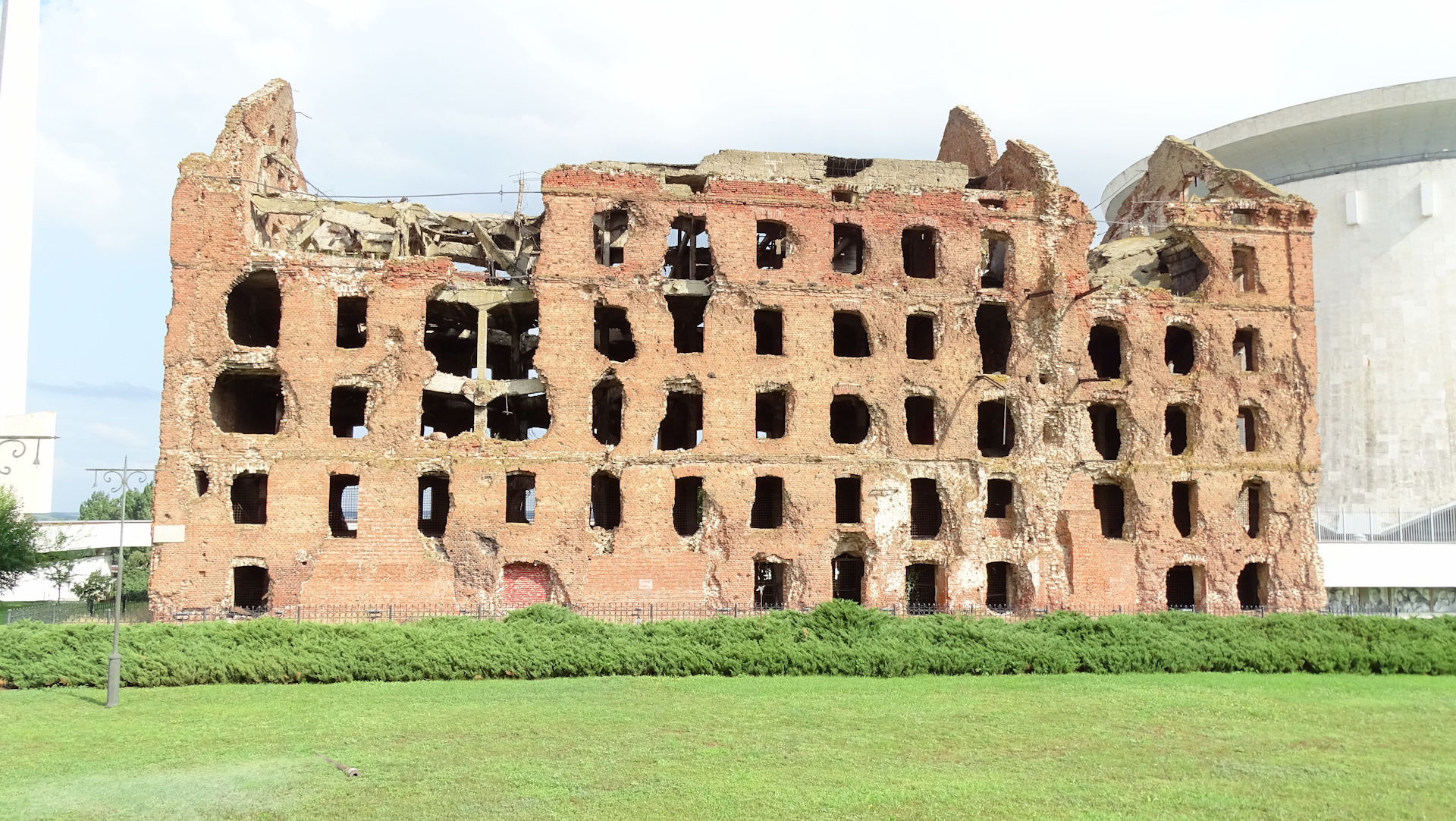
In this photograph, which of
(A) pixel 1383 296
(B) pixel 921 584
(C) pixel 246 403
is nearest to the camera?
(C) pixel 246 403

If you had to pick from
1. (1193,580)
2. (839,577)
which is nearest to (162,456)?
(839,577)

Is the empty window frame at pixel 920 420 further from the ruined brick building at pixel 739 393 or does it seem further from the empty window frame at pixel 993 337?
the empty window frame at pixel 993 337

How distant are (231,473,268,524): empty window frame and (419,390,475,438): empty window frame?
4733 millimetres

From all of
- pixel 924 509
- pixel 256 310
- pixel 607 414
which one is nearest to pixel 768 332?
pixel 607 414

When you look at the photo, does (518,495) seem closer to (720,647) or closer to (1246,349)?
(720,647)

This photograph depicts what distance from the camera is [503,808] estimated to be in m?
10.8

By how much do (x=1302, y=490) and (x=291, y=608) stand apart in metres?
27.5

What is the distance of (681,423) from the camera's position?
33.2m

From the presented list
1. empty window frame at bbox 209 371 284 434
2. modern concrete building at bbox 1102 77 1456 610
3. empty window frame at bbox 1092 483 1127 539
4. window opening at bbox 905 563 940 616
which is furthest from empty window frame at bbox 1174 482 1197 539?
empty window frame at bbox 209 371 284 434

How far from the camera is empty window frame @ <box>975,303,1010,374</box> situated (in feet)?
108

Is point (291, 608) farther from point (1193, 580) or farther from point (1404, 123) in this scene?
point (1404, 123)

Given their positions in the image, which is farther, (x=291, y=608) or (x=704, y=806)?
(x=291, y=608)

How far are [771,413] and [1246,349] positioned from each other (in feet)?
48.1

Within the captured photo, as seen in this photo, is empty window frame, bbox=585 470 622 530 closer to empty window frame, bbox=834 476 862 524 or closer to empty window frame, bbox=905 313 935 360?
empty window frame, bbox=834 476 862 524
